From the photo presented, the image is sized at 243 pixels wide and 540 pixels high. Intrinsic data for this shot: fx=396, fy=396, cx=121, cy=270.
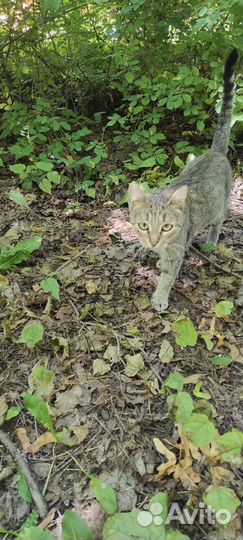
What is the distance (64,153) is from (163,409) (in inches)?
128

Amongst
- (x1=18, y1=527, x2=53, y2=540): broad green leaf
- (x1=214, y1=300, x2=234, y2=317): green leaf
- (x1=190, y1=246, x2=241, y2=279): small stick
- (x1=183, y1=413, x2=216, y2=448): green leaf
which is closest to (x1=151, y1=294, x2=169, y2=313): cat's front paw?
(x1=214, y1=300, x2=234, y2=317): green leaf

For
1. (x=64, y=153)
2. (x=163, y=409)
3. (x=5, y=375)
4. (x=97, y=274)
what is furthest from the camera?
(x=64, y=153)

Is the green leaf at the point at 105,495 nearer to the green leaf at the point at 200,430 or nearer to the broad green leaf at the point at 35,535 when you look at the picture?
the broad green leaf at the point at 35,535

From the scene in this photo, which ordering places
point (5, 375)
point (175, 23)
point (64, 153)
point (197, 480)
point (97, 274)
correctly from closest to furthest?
point (197, 480)
point (5, 375)
point (97, 274)
point (175, 23)
point (64, 153)

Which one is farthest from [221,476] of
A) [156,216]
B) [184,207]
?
[184,207]

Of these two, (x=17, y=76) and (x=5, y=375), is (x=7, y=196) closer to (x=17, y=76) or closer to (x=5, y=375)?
(x=17, y=76)

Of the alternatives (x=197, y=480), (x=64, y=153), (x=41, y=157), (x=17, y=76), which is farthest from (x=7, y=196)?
(x=197, y=480)

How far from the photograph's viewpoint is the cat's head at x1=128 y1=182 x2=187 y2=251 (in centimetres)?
280

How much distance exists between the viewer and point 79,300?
2.97m

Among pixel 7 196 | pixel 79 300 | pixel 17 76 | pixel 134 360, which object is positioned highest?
pixel 17 76

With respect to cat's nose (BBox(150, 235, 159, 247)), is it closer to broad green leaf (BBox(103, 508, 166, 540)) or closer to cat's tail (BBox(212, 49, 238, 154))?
cat's tail (BBox(212, 49, 238, 154))

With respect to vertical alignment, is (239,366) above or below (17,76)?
below

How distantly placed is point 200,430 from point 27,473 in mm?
895

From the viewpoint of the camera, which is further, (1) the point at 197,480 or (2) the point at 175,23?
(2) the point at 175,23
